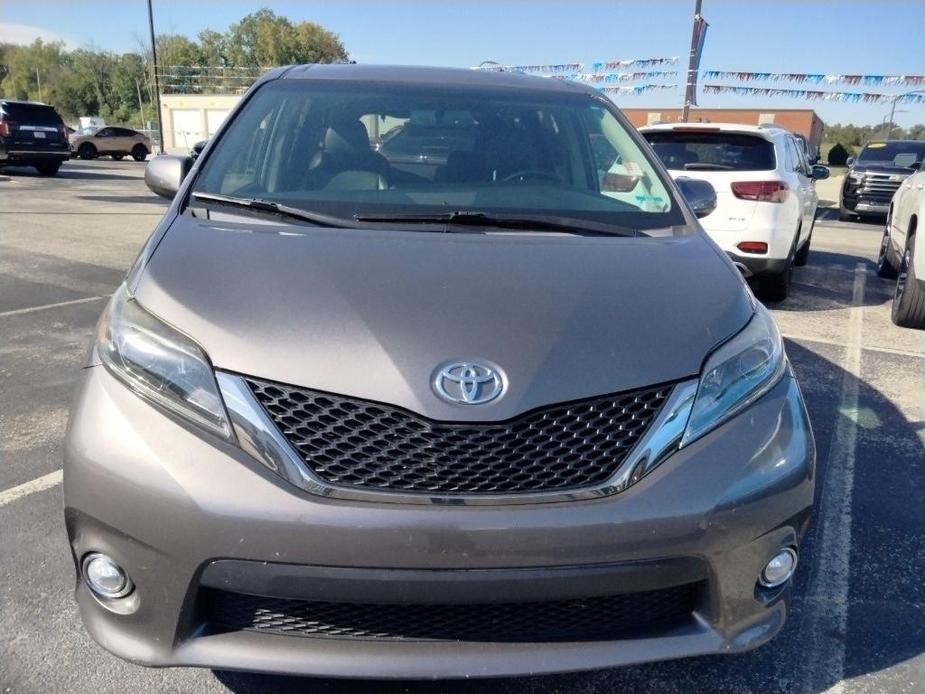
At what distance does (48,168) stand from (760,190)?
69.2ft

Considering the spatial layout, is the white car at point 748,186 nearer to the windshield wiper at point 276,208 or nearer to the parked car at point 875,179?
the windshield wiper at point 276,208

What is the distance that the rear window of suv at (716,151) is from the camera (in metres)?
6.91

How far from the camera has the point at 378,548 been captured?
1625 millimetres

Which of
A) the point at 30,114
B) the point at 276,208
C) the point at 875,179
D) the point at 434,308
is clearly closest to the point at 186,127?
the point at 30,114

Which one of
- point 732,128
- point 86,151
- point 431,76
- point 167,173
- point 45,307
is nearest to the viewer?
point 167,173

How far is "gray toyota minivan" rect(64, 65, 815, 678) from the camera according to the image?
1.66 m

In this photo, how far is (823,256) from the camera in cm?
1116

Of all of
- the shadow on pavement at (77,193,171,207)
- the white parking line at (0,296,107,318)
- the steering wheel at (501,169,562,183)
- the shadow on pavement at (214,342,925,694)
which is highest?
the steering wheel at (501,169,562,183)

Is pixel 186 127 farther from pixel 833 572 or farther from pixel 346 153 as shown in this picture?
pixel 833 572

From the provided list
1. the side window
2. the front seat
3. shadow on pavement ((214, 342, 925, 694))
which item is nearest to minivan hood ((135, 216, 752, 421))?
the front seat

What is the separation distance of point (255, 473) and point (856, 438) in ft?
11.4

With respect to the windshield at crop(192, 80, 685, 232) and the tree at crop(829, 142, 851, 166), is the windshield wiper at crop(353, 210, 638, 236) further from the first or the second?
the tree at crop(829, 142, 851, 166)

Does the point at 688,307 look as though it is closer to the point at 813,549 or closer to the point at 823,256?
the point at 813,549

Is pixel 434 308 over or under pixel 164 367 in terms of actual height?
over
